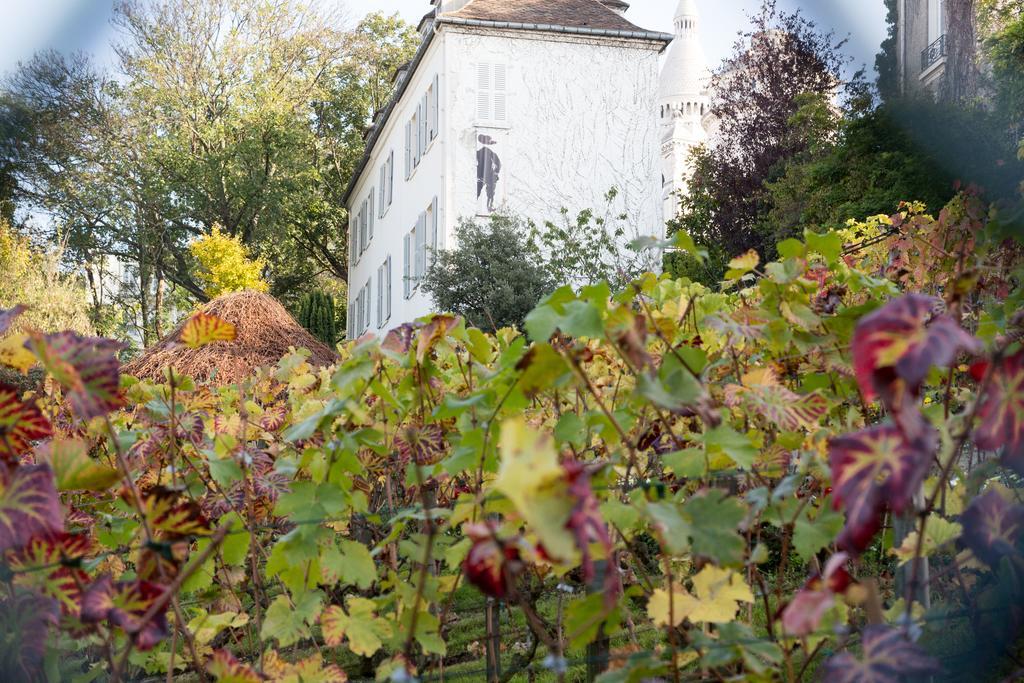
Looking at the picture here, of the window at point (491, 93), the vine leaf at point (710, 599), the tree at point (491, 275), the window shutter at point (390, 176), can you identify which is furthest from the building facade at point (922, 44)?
the window shutter at point (390, 176)

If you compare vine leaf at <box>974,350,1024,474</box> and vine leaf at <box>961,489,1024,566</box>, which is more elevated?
vine leaf at <box>974,350,1024,474</box>

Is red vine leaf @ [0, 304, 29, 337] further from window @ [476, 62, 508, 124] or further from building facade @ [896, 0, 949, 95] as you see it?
window @ [476, 62, 508, 124]

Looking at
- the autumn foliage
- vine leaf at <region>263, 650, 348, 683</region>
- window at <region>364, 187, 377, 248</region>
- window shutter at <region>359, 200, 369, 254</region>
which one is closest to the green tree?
window at <region>364, 187, 377, 248</region>

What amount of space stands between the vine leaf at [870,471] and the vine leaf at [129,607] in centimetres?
82

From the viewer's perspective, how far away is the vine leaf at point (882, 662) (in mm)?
1145

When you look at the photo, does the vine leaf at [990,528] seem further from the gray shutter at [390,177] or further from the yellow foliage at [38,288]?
the gray shutter at [390,177]

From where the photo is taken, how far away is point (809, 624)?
108 centimetres

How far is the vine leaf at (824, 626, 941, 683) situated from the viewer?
114cm

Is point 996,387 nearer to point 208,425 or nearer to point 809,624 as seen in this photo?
point 809,624

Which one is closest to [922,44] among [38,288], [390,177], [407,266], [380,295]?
[38,288]

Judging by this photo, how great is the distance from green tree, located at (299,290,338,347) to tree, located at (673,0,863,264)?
8.53 meters

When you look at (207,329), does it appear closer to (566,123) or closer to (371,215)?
(566,123)

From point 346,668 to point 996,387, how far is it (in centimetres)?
305

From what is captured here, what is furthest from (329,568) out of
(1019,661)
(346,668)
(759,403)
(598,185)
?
(598,185)
